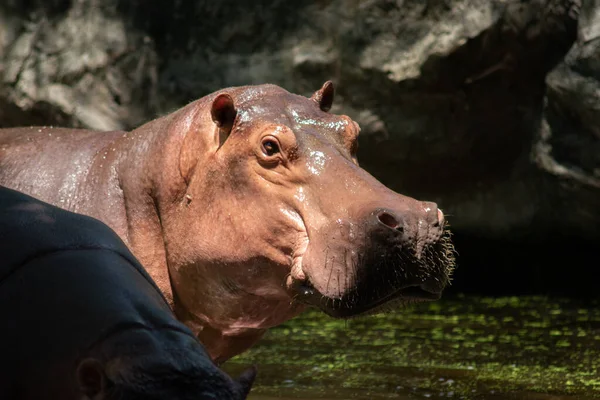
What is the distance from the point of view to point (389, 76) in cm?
784

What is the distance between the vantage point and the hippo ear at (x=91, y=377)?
2402mm

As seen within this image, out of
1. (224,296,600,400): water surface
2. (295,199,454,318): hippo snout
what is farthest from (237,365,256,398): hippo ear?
(224,296,600,400): water surface

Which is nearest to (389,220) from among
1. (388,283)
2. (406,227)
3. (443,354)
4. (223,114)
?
(406,227)

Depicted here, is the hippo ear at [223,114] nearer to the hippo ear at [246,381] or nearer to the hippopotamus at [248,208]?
the hippopotamus at [248,208]

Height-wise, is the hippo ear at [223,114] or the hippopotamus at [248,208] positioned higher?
the hippo ear at [223,114]

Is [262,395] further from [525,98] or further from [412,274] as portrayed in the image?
[525,98]

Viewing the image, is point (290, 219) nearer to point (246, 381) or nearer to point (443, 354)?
point (246, 381)

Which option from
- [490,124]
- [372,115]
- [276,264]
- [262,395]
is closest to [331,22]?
[372,115]

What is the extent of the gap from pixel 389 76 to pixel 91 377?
569cm

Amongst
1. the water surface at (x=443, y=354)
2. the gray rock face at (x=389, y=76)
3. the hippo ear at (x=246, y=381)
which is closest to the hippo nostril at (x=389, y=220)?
the hippo ear at (x=246, y=381)

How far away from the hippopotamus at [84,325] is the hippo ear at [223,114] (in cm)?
120

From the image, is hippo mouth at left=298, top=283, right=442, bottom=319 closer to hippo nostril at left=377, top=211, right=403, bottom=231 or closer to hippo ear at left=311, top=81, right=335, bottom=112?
hippo nostril at left=377, top=211, right=403, bottom=231

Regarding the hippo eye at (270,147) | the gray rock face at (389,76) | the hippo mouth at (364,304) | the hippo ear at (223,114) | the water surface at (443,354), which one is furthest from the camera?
the gray rock face at (389,76)

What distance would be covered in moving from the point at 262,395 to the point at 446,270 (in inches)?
76.5
